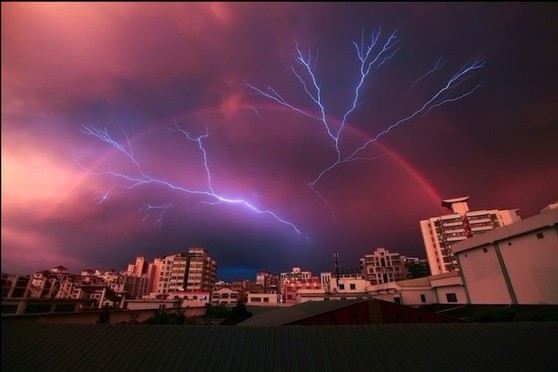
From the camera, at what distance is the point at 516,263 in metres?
23.1

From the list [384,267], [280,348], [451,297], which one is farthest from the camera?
[384,267]

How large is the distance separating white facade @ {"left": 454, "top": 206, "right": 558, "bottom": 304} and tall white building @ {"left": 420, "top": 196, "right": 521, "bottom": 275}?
41739 mm

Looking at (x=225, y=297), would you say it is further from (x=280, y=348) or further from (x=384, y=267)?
(x=280, y=348)

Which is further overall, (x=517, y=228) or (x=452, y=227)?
(x=452, y=227)

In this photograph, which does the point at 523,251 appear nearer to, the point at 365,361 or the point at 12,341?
the point at 365,361

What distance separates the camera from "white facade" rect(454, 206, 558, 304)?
19.7 metres

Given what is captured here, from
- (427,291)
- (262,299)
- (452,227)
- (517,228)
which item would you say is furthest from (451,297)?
(452,227)

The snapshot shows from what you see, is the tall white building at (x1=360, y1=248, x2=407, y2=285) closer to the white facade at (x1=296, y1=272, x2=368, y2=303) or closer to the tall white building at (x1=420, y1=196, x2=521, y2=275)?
the tall white building at (x1=420, y1=196, x2=521, y2=275)

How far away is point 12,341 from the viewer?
35.6ft

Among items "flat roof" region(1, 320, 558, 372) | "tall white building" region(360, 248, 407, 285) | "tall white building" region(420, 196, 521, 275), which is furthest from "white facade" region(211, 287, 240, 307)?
"flat roof" region(1, 320, 558, 372)

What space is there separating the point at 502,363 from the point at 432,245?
230 feet

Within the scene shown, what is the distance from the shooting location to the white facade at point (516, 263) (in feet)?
64.6

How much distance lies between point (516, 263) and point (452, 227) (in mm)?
51973

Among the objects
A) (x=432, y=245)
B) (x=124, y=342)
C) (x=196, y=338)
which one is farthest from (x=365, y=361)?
(x=432, y=245)
